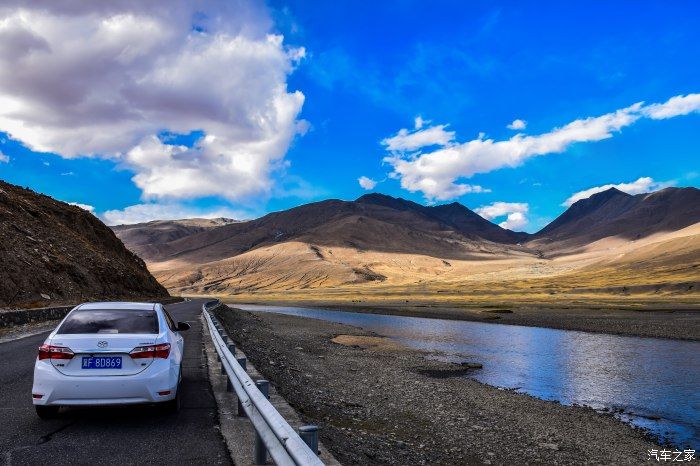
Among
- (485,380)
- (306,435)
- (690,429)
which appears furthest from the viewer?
(485,380)

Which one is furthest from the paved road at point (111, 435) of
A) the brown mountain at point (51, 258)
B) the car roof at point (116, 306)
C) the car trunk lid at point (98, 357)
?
the brown mountain at point (51, 258)

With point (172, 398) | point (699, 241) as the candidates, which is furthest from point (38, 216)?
point (699, 241)

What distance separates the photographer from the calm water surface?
16078 mm

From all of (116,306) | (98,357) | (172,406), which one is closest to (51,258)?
Result: (116,306)

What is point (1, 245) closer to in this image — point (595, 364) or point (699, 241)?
point (595, 364)

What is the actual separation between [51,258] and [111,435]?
4229cm

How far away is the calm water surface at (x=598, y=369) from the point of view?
1608 cm

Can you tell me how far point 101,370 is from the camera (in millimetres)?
7578

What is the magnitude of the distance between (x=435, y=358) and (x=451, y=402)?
11718 millimetres

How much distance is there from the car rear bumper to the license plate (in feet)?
0.53

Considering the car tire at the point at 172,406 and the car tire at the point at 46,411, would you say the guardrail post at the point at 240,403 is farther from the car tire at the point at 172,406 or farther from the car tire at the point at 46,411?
the car tire at the point at 46,411

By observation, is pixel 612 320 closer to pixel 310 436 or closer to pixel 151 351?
pixel 151 351

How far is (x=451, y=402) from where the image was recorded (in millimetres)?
15648

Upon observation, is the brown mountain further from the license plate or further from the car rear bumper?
the license plate
